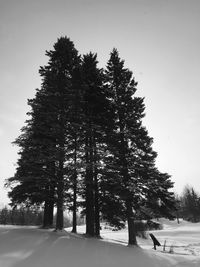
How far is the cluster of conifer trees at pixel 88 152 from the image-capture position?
14.7 m

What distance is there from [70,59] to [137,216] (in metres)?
14.1

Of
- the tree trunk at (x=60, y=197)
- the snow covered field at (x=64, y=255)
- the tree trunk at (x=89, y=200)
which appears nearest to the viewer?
the snow covered field at (x=64, y=255)

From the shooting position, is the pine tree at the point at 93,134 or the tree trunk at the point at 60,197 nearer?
the tree trunk at the point at 60,197

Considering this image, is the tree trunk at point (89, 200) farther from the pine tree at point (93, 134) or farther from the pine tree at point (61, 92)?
the pine tree at point (61, 92)

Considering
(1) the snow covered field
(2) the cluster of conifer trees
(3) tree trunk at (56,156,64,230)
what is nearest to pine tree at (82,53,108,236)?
(2) the cluster of conifer trees

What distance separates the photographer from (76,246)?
433 inches

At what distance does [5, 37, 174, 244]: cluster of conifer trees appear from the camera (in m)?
14.7

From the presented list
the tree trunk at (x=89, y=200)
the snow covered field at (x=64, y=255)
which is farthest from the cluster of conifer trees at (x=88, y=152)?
the snow covered field at (x=64, y=255)

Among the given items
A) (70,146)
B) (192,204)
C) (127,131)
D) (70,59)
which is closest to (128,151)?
(127,131)

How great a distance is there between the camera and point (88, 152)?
1692cm

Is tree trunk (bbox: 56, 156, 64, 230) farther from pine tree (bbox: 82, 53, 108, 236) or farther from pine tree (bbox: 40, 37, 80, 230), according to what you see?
pine tree (bbox: 82, 53, 108, 236)

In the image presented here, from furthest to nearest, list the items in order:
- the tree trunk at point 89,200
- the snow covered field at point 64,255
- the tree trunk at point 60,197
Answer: the tree trunk at point 89,200, the tree trunk at point 60,197, the snow covered field at point 64,255

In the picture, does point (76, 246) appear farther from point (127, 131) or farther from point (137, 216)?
point (127, 131)

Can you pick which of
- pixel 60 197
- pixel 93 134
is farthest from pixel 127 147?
pixel 60 197
